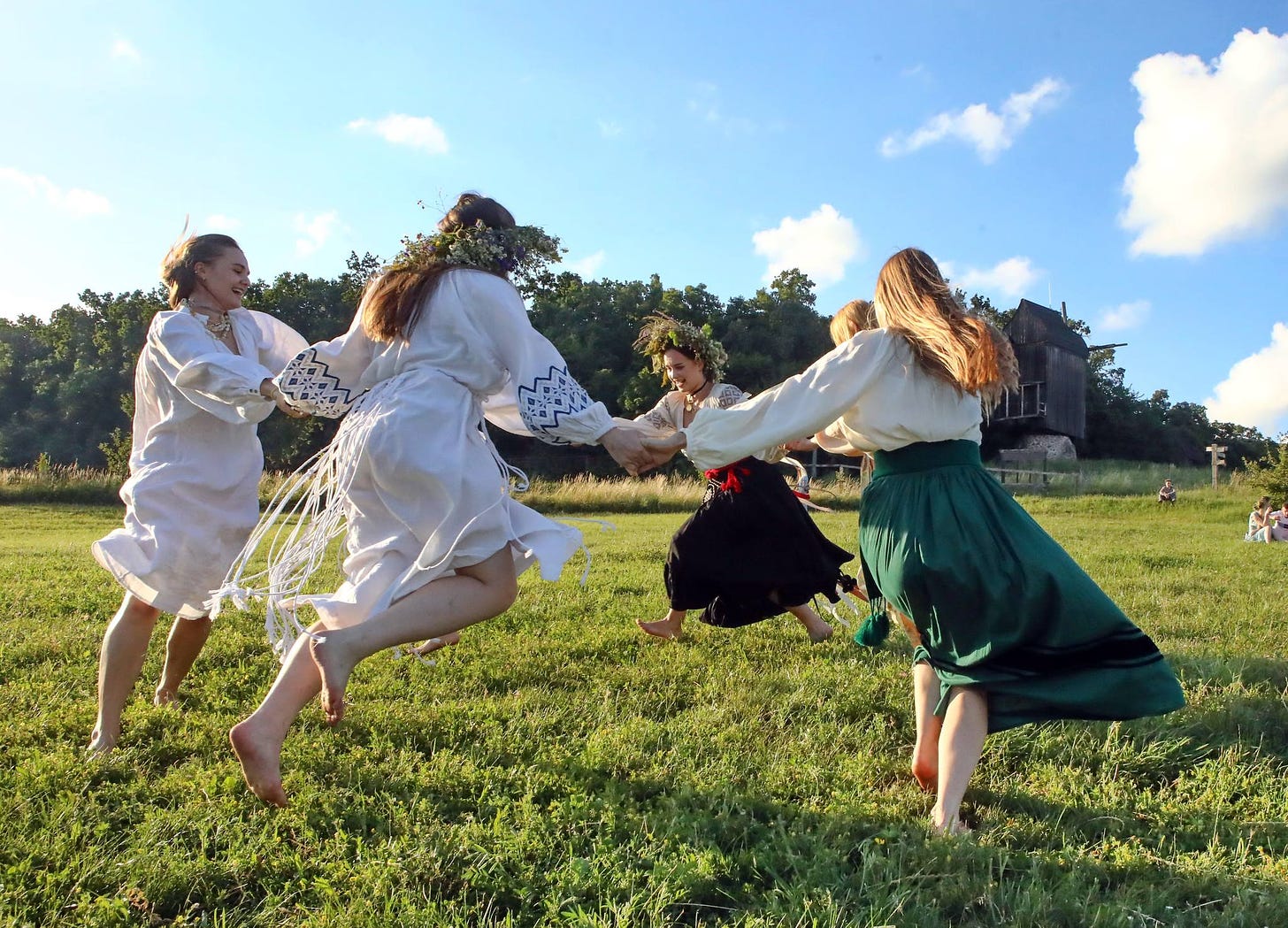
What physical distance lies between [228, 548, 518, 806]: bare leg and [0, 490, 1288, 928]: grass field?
22cm

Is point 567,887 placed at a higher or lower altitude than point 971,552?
lower

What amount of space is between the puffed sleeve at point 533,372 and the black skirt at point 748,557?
231 centimetres

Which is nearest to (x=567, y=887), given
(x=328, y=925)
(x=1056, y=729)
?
(x=328, y=925)

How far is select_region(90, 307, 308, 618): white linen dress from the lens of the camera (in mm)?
3348

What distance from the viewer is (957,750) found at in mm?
2805

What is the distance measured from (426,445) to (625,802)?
129 cm

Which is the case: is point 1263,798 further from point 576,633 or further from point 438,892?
point 576,633

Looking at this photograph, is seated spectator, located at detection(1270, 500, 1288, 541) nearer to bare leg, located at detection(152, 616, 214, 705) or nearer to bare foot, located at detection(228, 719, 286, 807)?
bare leg, located at detection(152, 616, 214, 705)

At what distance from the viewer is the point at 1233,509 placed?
23.2 metres

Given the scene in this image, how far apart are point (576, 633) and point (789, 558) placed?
1341 mm

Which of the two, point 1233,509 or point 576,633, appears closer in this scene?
point 576,633

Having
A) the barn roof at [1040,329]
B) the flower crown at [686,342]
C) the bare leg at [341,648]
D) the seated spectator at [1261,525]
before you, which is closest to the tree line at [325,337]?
the barn roof at [1040,329]

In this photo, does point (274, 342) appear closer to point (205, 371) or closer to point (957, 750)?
point (205, 371)

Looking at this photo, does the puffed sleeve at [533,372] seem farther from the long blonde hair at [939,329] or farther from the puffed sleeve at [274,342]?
the puffed sleeve at [274,342]
